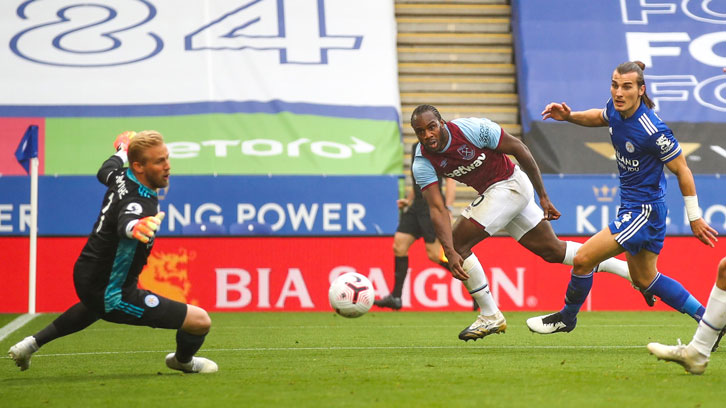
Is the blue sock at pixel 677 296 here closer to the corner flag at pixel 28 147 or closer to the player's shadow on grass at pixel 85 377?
the player's shadow on grass at pixel 85 377

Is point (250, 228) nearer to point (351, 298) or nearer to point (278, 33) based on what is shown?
point (278, 33)

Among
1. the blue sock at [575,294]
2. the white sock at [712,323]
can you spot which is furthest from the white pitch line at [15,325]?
the white sock at [712,323]

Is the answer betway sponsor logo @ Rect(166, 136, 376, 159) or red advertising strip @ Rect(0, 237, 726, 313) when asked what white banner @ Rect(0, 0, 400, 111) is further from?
red advertising strip @ Rect(0, 237, 726, 313)

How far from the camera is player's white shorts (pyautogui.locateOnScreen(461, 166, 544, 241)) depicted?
26.1 feet

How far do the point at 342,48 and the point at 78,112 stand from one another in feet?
13.7

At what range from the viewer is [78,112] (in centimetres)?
1603

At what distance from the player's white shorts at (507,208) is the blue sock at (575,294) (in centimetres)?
61

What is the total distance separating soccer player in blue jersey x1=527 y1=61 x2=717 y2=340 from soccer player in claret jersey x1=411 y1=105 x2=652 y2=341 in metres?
0.48

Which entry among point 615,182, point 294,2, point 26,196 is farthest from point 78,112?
point 615,182

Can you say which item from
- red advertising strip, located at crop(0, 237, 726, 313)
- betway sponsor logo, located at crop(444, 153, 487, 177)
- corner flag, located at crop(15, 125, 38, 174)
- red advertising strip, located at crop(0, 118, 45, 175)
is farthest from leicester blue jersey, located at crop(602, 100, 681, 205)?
red advertising strip, located at crop(0, 118, 45, 175)

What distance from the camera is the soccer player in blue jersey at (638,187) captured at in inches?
269

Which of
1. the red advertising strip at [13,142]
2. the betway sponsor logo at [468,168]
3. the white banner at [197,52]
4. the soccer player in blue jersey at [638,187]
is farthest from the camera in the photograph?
the white banner at [197,52]

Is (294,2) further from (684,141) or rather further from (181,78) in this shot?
(684,141)

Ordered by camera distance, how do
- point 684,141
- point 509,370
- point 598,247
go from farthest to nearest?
point 684,141, point 598,247, point 509,370
